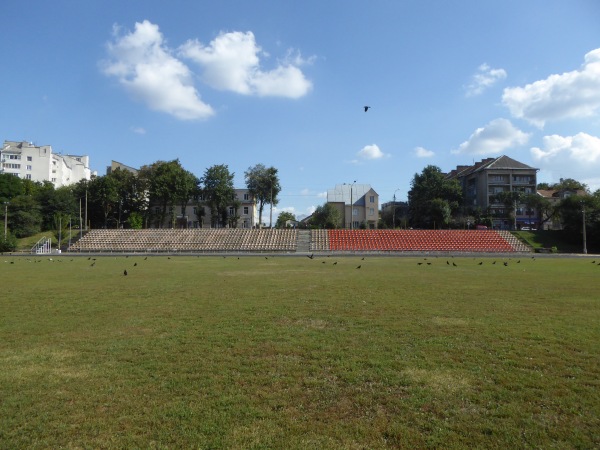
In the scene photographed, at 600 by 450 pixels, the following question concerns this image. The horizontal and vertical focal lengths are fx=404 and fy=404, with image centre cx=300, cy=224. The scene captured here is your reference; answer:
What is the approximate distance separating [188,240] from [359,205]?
4486 cm

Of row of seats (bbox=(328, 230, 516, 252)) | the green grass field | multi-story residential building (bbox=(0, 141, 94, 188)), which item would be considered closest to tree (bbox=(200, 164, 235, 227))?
row of seats (bbox=(328, 230, 516, 252))

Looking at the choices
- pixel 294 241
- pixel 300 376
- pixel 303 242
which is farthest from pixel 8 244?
pixel 300 376

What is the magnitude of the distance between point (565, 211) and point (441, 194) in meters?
25.2

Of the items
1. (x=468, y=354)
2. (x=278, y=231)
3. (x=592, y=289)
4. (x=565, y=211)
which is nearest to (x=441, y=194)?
(x=565, y=211)

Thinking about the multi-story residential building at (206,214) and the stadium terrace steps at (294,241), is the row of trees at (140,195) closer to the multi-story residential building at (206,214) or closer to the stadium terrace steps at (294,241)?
the multi-story residential building at (206,214)

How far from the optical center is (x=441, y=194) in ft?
296

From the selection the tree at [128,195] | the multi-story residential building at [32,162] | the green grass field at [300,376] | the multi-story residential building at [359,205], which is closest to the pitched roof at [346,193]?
the multi-story residential building at [359,205]

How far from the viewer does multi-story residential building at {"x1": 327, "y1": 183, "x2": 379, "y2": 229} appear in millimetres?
96812

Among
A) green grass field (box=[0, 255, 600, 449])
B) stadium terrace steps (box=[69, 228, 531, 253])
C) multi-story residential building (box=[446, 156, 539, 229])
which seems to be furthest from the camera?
multi-story residential building (box=[446, 156, 539, 229])

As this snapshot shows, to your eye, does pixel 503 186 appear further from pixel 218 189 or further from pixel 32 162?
pixel 32 162

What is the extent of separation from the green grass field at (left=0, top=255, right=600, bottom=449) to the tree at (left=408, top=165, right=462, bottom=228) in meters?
77.1

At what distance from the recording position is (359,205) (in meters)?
97.9

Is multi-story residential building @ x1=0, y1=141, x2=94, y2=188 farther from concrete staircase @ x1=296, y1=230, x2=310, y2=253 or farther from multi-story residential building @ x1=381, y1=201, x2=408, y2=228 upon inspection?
multi-story residential building @ x1=381, y1=201, x2=408, y2=228

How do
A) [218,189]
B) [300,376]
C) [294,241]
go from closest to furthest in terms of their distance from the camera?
[300,376], [294,241], [218,189]
